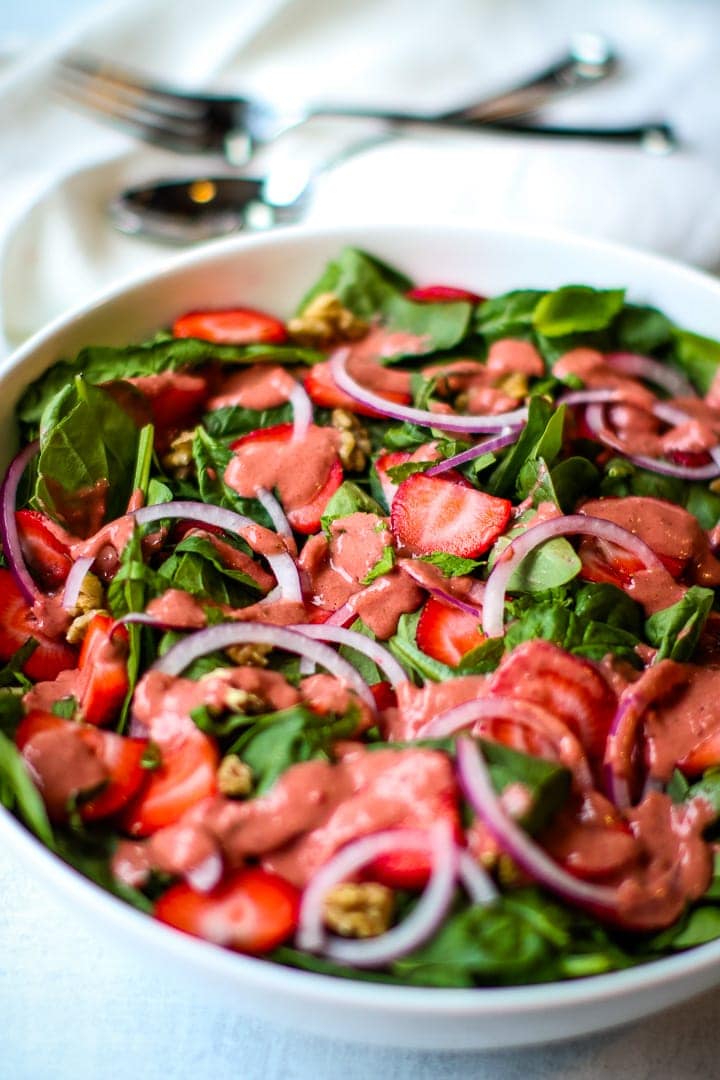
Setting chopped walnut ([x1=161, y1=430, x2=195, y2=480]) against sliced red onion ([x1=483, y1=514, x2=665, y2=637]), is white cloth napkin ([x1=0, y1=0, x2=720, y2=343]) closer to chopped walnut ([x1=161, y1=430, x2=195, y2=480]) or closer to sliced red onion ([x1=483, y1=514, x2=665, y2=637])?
chopped walnut ([x1=161, y1=430, x2=195, y2=480])

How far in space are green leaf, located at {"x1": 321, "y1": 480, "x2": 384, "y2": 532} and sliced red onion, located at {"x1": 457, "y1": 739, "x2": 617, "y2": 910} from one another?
2.72 feet

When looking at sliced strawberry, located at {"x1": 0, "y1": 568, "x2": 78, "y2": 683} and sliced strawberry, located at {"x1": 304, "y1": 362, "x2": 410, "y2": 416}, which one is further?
sliced strawberry, located at {"x1": 304, "y1": 362, "x2": 410, "y2": 416}

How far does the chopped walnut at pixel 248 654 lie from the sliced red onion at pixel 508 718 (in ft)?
1.32

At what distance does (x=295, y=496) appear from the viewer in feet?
8.82

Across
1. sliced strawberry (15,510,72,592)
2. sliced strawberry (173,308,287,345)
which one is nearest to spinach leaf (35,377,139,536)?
sliced strawberry (15,510,72,592)

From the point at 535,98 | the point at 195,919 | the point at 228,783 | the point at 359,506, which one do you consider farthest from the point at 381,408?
the point at 535,98

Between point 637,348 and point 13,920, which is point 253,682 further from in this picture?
point 637,348

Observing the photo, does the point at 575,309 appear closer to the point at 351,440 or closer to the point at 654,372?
the point at 654,372

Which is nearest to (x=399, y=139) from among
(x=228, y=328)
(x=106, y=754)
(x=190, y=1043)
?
(x=228, y=328)

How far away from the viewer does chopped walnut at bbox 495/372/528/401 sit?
294cm

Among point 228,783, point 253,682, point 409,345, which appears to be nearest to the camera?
point 228,783

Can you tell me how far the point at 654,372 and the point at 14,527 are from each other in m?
1.85

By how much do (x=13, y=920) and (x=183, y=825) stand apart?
65 cm

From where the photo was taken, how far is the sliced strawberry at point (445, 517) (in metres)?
2.56
